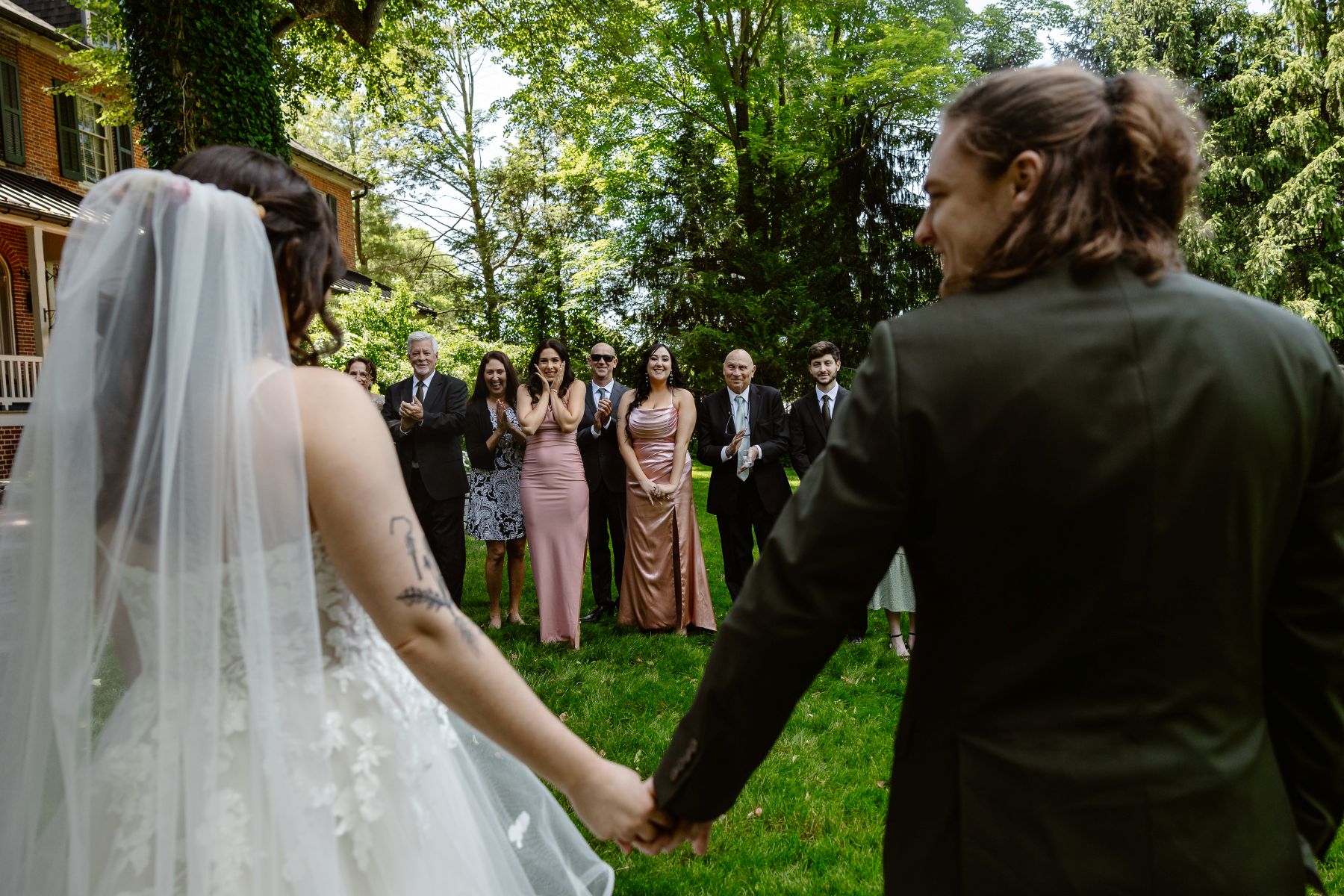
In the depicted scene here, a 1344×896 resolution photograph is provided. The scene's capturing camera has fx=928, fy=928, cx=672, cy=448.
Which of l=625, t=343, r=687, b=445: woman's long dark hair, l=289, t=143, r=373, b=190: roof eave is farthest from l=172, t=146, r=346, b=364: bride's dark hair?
l=289, t=143, r=373, b=190: roof eave

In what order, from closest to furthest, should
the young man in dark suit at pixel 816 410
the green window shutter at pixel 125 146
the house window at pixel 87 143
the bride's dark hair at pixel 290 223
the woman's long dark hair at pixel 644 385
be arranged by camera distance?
the bride's dark hair at pixel 290 223 < the young man in dark suit at pixel 816 410 < the woman's long dark hair at pixel 644 385 < the house window at pixel 87 143 < the green window shutter at pixel 125 146

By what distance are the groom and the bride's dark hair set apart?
109 centimetres

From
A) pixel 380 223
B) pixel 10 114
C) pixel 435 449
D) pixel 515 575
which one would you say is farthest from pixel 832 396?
pixel 380 223

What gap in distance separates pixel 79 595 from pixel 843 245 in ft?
68.7

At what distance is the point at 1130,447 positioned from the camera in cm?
132

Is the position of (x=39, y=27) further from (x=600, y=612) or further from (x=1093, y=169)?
(x=1093, y=169)

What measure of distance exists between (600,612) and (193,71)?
18.7 ft

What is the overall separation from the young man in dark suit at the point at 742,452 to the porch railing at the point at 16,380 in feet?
44.6

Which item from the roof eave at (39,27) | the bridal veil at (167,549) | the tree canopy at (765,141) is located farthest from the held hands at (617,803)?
the roof eave at (39,27)

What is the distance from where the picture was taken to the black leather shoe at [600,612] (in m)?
8.26

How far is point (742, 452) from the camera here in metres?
7.72

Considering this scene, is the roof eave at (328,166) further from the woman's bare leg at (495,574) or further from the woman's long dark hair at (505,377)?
the woman's bare leg at (495,574)

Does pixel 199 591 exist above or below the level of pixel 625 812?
above

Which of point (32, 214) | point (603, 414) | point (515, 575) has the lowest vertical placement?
point (515, 575)
